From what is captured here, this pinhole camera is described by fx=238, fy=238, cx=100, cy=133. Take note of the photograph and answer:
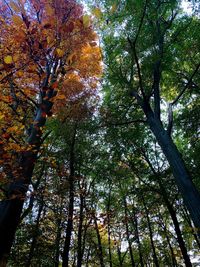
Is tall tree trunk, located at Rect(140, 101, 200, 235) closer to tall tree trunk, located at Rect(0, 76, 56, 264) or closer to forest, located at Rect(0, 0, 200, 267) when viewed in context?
forest, located at Rect(0, 0, 200, 267)

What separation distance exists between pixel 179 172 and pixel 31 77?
20.5 ft

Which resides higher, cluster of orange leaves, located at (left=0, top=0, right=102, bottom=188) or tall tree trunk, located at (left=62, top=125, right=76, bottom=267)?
cluster of orange leaves, located at (left=0, top=0, right=102, bottom=188)

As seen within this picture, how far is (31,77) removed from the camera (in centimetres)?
901

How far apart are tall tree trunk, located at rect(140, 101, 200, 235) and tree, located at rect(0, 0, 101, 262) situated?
3128 millimetres

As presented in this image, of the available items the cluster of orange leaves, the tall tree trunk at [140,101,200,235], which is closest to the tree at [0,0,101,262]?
the cluster of orange leaves

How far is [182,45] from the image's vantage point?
8891 millimetres

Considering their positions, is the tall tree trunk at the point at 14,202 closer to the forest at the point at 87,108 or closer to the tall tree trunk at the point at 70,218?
the forest at the point at 87,108

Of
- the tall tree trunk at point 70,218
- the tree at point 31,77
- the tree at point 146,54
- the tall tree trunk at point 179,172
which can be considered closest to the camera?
the tree at point 31,77

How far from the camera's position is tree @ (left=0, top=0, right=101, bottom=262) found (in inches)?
129

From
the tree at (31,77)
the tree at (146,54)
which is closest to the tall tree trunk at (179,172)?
the tree at (146,54)

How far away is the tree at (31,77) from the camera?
328 cm

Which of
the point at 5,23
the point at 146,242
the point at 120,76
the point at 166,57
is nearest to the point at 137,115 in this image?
the point at 120,76

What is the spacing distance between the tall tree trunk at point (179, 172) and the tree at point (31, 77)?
313cm

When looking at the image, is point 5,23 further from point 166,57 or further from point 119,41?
point 166,57
